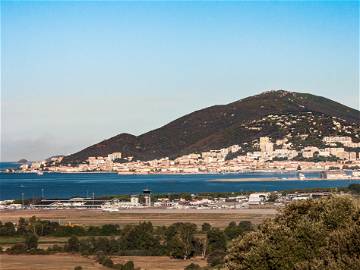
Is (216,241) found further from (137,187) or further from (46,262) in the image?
(137,187)

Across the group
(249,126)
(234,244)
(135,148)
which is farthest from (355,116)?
(234,244)

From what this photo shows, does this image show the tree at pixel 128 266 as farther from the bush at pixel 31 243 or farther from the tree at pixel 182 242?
the bush at pixel 31 243

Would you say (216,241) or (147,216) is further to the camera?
(147,216)

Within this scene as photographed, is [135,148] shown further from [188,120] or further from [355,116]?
[355,116]

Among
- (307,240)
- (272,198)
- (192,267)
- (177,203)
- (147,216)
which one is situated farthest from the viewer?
A: (272,198)

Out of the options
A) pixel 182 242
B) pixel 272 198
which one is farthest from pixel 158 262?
pixel 272 198

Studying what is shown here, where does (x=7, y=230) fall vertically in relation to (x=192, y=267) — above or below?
above

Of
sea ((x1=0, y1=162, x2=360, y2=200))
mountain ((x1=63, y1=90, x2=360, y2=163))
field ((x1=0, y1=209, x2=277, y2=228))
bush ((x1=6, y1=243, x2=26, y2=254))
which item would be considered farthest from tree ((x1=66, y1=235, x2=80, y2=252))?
mountain ((x1=63, y1=90, x2=360, y2=163))

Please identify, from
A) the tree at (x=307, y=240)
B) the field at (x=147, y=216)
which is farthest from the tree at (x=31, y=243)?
the tree at (x=307, y=240)

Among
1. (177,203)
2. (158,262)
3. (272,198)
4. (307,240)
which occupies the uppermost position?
(307,240)
